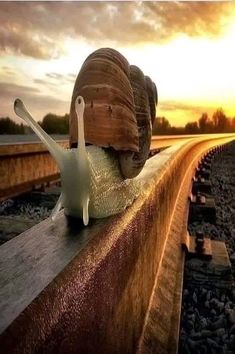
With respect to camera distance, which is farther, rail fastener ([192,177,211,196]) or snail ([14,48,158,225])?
rail fastener ([192,177,211,196])

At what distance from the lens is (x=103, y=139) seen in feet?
6.19

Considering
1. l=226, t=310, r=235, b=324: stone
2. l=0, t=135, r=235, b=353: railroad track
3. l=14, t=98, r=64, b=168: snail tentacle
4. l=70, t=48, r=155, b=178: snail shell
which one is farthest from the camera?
l=226, t=310, r=235, b=324: stone

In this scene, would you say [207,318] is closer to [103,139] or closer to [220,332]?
[220,332]

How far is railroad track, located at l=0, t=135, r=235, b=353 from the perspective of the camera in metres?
0.81

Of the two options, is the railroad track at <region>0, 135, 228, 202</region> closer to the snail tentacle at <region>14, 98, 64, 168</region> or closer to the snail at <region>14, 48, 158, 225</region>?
the snail at <region>14, 48, 158, 225</region>

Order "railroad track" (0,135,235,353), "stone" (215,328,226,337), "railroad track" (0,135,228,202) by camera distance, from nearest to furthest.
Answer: "railroad track" (0,135,235,353) → "stone" (215,328,226,337) → "railroad track" (0,135,228,202)

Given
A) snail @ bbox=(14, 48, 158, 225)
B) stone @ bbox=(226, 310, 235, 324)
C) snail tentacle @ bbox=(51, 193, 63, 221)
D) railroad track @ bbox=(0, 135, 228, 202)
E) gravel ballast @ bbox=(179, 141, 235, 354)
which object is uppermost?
snail @ bbox=(14, 48, 158, 225)

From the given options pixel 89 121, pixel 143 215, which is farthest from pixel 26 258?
pixel 143 215

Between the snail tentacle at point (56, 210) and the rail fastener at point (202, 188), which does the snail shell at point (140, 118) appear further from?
the rail fastener at point (202, 188)

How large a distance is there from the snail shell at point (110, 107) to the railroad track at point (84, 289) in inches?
12.0

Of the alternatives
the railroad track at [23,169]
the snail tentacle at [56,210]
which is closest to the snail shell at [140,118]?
the snail tentacle at [56,210]

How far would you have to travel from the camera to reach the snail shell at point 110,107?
187 centimetres

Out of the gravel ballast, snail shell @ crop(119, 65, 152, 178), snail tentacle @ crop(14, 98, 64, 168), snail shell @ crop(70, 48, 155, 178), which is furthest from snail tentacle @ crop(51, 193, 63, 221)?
the gravel ballast

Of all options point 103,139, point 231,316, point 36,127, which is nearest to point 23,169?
point 231,316
